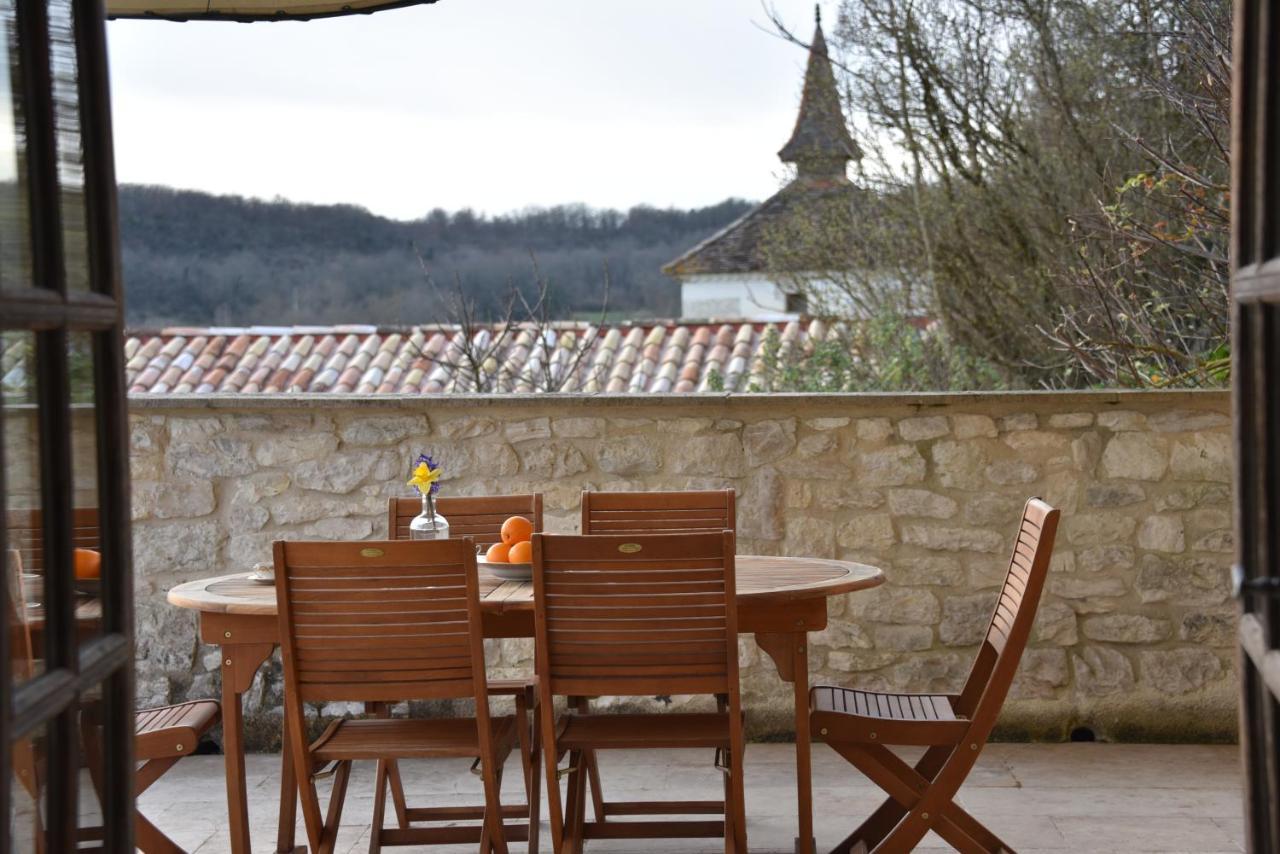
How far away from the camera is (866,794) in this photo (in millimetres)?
4051

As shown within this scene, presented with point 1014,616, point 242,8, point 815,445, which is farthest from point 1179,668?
point 242,8

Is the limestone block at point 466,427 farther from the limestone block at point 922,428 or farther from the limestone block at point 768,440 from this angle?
the limestone block at point 922,428

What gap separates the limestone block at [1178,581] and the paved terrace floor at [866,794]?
48cm

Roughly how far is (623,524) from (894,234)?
19.0 ft

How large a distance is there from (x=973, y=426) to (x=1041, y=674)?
2.79 ft

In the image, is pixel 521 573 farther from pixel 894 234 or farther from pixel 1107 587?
pixel 894 234

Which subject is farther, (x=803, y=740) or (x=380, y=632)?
(x=803, y=740)

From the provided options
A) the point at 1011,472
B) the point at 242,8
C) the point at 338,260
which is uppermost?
the point at 338,260

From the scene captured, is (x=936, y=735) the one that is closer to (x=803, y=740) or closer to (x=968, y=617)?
(x=803, y=740)

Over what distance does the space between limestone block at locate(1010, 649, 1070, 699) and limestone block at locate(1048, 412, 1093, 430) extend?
740 mm

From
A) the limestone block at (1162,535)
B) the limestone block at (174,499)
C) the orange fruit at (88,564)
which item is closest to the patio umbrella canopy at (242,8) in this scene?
the orange fruit at (88,564)

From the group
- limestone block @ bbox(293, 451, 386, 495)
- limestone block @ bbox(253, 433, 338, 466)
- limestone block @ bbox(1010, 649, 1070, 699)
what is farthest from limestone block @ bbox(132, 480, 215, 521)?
limestone block @ bbox(1010, 649, 1070, 699)

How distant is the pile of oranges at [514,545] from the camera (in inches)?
134

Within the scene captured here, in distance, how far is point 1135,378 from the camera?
18.8 ft
